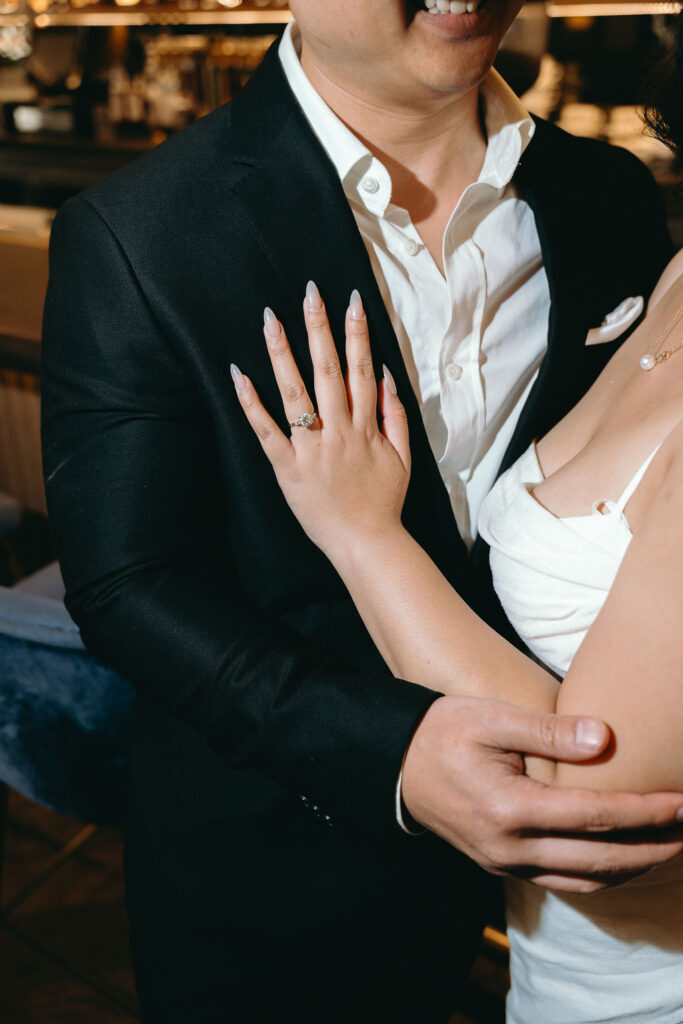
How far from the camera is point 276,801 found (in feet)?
3.75

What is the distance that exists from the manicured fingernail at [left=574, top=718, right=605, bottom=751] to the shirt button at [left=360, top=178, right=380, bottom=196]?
2.24 feet

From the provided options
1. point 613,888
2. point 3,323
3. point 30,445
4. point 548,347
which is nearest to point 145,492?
point 548,347

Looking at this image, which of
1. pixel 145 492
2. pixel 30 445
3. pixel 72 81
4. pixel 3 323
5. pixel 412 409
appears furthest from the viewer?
pixel 72 81

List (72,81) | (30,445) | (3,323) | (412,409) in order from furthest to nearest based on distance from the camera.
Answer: (72,81) < (30,445) < (3,323) < (412,409)

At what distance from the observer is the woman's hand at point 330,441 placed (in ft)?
3.37

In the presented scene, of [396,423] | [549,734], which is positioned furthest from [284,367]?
[549,734]

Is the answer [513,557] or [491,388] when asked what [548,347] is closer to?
[491,388]

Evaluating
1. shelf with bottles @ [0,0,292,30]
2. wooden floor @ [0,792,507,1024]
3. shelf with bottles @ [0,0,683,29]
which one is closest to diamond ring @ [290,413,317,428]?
wooden floor @ [0,792,507,1024]

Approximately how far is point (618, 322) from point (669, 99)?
0.96 ft

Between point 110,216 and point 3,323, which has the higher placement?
point 110,216

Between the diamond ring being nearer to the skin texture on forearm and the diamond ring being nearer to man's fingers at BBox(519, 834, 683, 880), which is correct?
Result: the skin texture on forearm

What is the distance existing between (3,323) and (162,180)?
1213 millimetres

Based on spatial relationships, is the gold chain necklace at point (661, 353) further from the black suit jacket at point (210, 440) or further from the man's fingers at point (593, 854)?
the man's fingers at point (593, 854)

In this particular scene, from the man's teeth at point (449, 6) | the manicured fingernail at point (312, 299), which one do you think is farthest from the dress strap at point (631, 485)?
the man's teeth at point (449, 6)
